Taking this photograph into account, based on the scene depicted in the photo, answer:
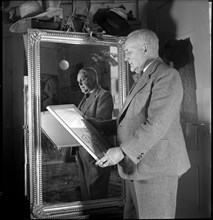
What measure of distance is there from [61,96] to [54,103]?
0.17ft

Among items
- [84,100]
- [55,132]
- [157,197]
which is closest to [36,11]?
[84,100]

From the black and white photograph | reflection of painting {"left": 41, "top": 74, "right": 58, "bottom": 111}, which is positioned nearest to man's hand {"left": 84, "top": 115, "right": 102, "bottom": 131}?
the black and white photograph

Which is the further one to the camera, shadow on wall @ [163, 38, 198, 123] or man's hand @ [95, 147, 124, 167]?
shadow on wall @ [163, 38, 198, 123]

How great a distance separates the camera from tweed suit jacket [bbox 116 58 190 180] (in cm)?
114

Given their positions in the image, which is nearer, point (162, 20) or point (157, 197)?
point (157, 197)

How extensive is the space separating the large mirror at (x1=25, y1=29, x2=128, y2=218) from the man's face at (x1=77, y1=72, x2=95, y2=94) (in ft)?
0.07

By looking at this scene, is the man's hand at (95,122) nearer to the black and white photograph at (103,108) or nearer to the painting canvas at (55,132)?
the black and white photograph at (103,108)

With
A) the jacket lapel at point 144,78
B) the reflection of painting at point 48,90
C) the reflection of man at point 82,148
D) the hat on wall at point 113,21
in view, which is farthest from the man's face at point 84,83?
the jacket lapel at point 144,78

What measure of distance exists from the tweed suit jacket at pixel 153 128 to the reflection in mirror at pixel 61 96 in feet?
1.23

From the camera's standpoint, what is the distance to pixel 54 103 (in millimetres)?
1574

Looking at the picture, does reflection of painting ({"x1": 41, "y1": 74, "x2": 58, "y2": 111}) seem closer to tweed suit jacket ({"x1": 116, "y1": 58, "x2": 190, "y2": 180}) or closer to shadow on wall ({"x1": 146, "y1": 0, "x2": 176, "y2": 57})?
tweed suit jacket ({"x1": 116, "y1": 58, "x2": 190, "y2": 180})

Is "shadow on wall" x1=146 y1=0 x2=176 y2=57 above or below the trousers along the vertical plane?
above

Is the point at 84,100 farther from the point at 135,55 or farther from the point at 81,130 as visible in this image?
the point at 135,55

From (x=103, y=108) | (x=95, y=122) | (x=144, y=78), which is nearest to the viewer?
(x=144, y=78)
